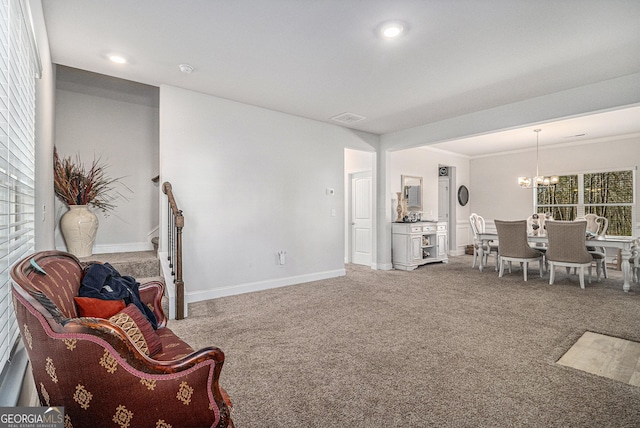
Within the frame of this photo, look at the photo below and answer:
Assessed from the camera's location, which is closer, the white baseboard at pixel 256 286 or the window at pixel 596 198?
the white baseboard at pixel 256 286

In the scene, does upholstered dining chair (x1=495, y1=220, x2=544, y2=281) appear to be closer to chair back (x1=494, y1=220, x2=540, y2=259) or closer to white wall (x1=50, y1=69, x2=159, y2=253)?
chair back (x1=494, y1=220, x2=540, y2=259)

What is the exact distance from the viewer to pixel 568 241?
4.79 meters

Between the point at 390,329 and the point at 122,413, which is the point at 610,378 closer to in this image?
the point at 390,329

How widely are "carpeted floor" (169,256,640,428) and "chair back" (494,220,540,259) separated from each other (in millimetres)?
798

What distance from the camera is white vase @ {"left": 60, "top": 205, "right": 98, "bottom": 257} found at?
140 inches

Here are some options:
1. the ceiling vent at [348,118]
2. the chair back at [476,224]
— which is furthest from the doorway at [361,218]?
the chair back at [476,224]

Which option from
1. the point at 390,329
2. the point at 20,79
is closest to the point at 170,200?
the point at 20,79

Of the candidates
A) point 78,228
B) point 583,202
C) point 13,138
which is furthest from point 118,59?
point 583,202

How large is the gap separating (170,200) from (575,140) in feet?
26.4

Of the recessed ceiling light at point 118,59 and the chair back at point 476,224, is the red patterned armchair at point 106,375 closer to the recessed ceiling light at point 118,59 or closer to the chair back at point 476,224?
the recessed ceiling light at point 118,59

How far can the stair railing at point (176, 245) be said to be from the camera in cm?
332

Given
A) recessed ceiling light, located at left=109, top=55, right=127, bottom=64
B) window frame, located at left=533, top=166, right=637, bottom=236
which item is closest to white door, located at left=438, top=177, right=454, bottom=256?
window frame, located at left=533, top=166, right=637, bottom=236

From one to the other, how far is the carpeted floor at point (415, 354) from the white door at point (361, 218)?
2.28 m

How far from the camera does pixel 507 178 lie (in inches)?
325
